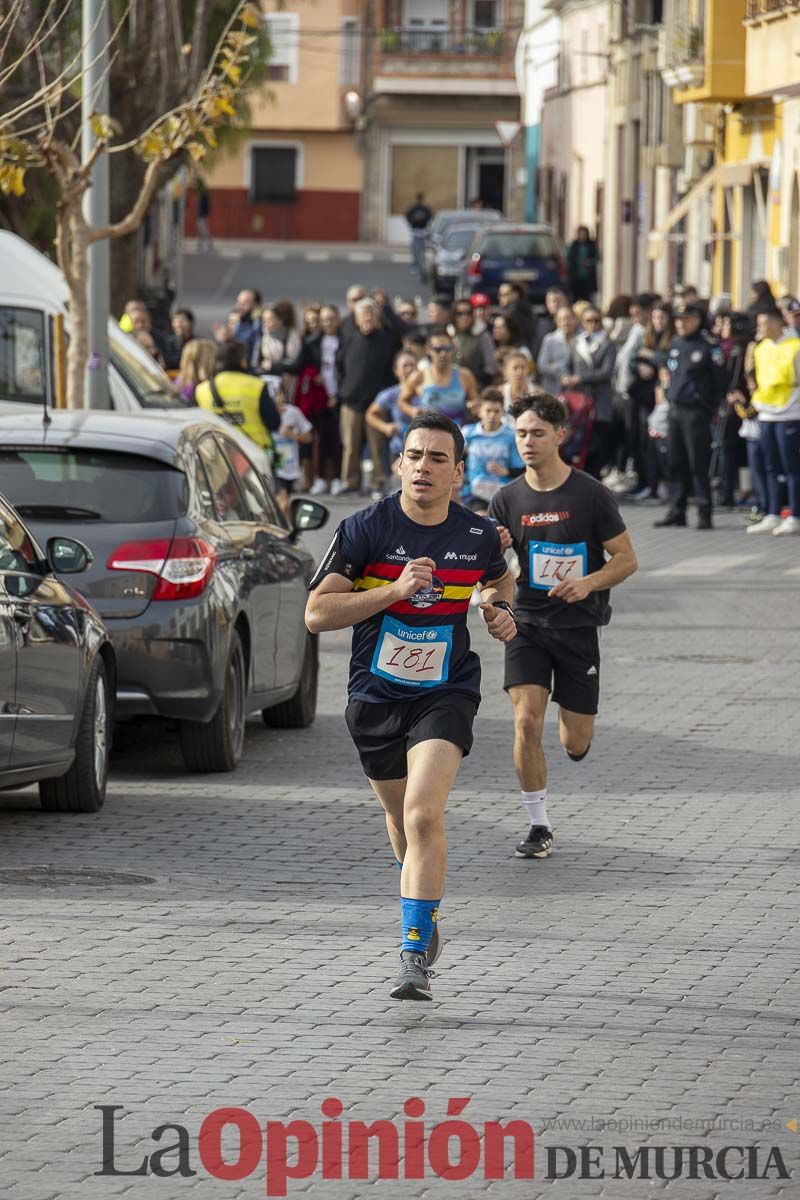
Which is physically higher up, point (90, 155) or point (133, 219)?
point (90, 155)

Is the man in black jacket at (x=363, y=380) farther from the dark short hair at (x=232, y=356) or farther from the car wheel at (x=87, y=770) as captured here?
the car wheel at (x=87, y=770)

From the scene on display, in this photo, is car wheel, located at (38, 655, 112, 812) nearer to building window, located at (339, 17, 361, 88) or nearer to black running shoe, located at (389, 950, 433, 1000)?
black running shoe, located at (389, 950, 433, 1000)

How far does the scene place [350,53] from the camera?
281 ft

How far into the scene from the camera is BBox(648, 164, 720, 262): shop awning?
147 feet

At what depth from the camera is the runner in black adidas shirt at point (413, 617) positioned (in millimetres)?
7844

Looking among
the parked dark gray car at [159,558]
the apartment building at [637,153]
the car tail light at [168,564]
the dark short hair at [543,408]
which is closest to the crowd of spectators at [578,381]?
the parked dark gray car at [159,558]

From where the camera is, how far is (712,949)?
834 cm

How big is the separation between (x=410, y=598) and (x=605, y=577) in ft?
8.38

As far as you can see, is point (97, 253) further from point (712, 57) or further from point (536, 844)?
point (712, 57)

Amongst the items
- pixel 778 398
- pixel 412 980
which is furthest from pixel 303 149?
pixel 412 980

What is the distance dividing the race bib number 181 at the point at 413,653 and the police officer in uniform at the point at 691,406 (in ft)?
50.3

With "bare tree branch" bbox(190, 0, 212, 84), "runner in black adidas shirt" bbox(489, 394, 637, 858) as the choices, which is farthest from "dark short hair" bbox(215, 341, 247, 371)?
"runner in black adidas shirt" bbox(489, 394, 637, 858)

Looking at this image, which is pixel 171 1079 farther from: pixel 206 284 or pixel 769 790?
pixel 206 284

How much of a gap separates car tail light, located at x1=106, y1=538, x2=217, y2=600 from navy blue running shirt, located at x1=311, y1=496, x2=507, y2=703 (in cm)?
367
